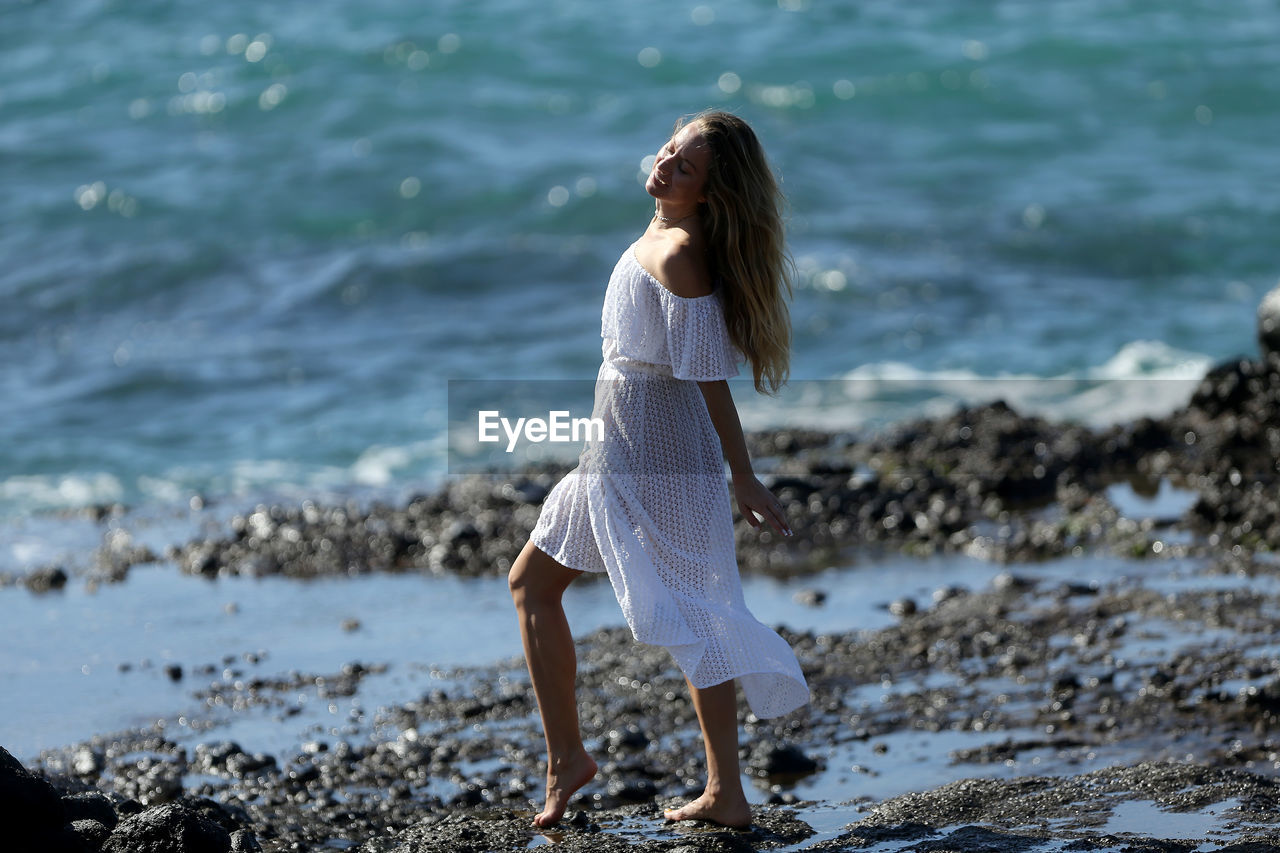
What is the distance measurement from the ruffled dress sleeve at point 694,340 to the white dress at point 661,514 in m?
0.01

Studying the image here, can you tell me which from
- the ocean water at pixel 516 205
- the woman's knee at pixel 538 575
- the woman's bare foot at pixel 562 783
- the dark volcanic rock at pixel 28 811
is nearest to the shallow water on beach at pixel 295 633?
the woman's bare foot at pixel 562 783

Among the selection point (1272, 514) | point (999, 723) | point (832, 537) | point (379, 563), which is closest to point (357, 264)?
point (379, 563)

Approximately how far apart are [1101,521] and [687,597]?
4356 mm

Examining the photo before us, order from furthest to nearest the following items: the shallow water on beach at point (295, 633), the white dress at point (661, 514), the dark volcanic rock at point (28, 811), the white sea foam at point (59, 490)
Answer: the white sea foam at point (59, 490), the shallow water on beach at point (295, 633), the white dress at point (661, 514), the dark volcanic rock at point (28, 811)

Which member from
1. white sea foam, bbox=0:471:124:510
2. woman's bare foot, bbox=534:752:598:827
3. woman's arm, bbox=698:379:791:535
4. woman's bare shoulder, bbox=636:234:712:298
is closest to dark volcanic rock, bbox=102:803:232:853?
woman's bare foot, bbox=534:752:598:827

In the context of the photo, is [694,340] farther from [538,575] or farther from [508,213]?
[508,213]

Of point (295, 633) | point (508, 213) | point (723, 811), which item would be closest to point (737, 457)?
point (723, 811)

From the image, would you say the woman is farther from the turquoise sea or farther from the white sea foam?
the white sea foam

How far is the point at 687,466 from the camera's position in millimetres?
4359

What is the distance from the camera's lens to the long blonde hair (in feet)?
13.7

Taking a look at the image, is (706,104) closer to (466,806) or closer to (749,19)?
(749,19)

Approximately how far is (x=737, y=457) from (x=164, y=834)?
1.87 meters

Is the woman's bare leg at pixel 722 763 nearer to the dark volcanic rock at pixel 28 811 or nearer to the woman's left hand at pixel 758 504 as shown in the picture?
the woman's left hand at pixel 758 504

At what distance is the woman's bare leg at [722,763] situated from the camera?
4.36 m
